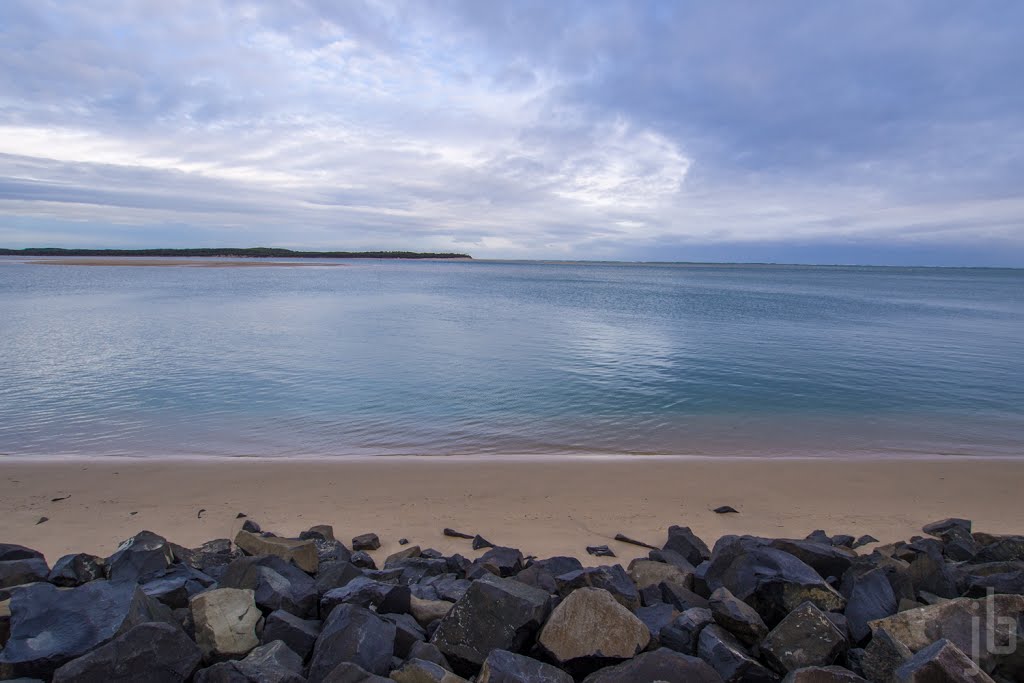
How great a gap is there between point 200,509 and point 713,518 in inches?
239

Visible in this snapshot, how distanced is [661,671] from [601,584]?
120 centimetres

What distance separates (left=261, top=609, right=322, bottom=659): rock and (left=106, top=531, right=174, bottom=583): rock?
4.70 ft

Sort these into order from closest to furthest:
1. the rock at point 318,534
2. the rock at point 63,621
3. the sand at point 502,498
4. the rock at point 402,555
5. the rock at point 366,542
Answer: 1. the rock at point 63,621
2. the rock at point 402,555
3. the rock at point 318,534
4. the rock at point 366,542
5. the sand at point 502,498

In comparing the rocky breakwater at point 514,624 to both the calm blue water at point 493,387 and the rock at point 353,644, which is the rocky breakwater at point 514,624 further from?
the calm blue water at point 493,387

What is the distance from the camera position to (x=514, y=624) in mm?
3664

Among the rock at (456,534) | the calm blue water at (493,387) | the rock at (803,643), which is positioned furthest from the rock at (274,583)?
the calm blue water at (493,387)

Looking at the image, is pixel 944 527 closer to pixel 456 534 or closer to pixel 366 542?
pixel 456 534

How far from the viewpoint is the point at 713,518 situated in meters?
7.14

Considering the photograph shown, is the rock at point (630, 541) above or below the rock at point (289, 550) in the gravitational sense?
below

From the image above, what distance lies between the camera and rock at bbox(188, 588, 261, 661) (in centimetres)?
354

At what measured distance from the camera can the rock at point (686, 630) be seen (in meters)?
3.66

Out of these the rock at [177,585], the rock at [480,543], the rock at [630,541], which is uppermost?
the rock at [177,585]

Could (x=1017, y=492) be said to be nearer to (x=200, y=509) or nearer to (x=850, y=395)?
(x=850, y=395)

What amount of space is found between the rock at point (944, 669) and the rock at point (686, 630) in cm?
105
